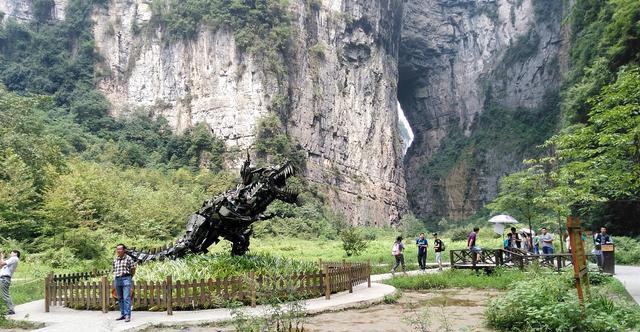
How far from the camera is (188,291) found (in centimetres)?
1051

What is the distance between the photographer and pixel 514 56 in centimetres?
7900

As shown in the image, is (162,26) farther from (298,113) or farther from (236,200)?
(236,200)

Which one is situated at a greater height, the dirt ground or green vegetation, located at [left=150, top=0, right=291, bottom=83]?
green vegetation, located at [left=150, top=0, right=291, bottom=83]

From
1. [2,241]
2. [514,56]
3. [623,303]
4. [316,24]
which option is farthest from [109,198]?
[514,56]

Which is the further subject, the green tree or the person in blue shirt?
the green tree

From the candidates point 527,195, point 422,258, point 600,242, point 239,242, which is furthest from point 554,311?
point 527,195

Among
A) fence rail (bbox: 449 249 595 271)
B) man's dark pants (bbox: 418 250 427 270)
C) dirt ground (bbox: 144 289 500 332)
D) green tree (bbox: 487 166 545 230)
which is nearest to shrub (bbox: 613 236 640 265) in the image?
green tree (bbox: 487 166 545 230)

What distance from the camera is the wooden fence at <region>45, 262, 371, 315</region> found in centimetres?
1045

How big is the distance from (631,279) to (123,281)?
13041 mm

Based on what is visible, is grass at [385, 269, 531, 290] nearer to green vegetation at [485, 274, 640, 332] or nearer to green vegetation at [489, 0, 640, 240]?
green vegetation at [489, 0, 640, 240]

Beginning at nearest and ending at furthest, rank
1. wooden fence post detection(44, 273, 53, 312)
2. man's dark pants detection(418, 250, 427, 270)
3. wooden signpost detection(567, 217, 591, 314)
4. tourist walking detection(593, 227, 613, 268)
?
wooden signpost detection(567, 217, 591, 314)
wooden fence post detection(44, 273, 53, 312)
tourist walking detection(593, 227, 613, 268)
man's dark pants detection(418, 250, 427, 270)

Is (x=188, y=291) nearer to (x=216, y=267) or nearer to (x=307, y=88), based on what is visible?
(x=216, y=267)

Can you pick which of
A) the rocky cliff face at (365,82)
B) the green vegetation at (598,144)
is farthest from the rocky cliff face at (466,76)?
the green vegetation at (598,144)

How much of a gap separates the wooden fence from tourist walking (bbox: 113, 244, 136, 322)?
2.05ft
